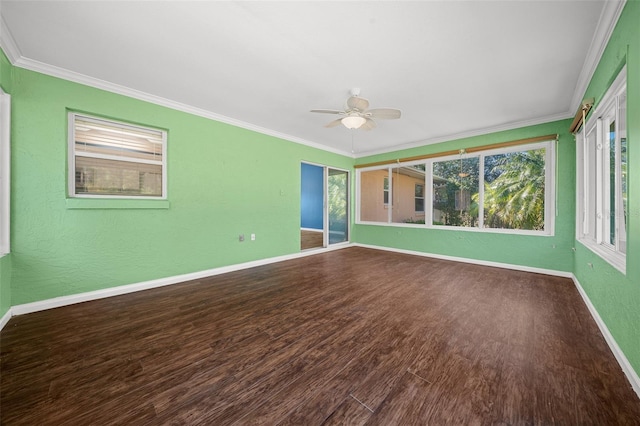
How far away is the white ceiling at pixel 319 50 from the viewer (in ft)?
6.03

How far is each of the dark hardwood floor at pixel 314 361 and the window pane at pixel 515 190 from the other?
152 centimetres

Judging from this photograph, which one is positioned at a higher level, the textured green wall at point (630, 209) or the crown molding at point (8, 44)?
the crown molding at point (8, 44)

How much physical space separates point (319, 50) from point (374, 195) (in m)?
4.60

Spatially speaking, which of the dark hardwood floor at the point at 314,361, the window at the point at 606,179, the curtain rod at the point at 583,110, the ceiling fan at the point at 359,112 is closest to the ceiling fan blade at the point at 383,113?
the ceiling fan at the point at 359,112

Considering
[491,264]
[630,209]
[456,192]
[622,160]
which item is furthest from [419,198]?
[630,209]

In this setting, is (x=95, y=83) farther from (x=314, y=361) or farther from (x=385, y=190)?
(x=385, y=190)

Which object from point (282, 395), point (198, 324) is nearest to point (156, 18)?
point (198, 324)

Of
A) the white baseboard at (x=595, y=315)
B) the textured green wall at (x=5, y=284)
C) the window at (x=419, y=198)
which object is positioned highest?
the window at (x=419, y=198)

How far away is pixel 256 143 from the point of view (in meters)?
4.45

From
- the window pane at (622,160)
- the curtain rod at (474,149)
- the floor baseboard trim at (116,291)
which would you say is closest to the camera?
the window pane at (622,160)

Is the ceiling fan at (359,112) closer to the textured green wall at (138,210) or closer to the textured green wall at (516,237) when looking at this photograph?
the textured green wall at (138,210)

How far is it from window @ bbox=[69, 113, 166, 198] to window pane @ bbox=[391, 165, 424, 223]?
4911 millimetres

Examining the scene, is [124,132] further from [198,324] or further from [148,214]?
[198,324]

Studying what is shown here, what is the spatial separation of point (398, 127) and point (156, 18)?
376 centimetres
